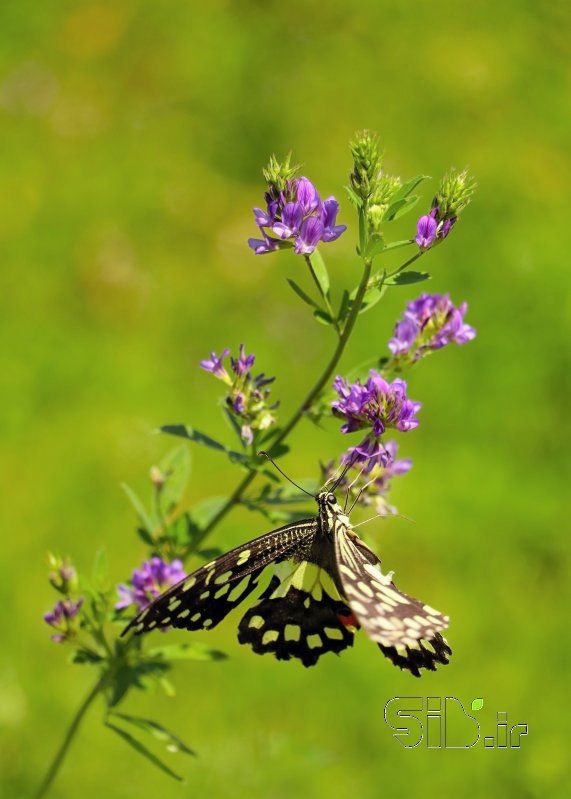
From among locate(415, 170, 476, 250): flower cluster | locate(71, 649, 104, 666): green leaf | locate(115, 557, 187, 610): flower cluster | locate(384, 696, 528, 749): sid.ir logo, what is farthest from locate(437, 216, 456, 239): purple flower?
locate(384, 696, 528, 749): sid.ir logo

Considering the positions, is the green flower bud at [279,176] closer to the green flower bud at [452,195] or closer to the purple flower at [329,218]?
the purple flower at [329,218]

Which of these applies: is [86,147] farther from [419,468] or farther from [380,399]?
[380,399]

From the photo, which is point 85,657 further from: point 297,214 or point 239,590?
point 297,214

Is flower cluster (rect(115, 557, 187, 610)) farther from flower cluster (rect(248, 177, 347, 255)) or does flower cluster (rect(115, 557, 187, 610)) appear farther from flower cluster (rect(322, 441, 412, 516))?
flower cluster (rect(248, 177, 347, 255))

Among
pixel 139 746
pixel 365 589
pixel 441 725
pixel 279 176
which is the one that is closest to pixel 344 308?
pixel 279 176

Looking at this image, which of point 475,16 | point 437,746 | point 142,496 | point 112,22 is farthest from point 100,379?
point 475,16

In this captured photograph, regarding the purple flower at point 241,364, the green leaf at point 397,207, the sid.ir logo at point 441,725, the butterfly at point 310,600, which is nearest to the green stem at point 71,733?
the butterfly at point 310,600
